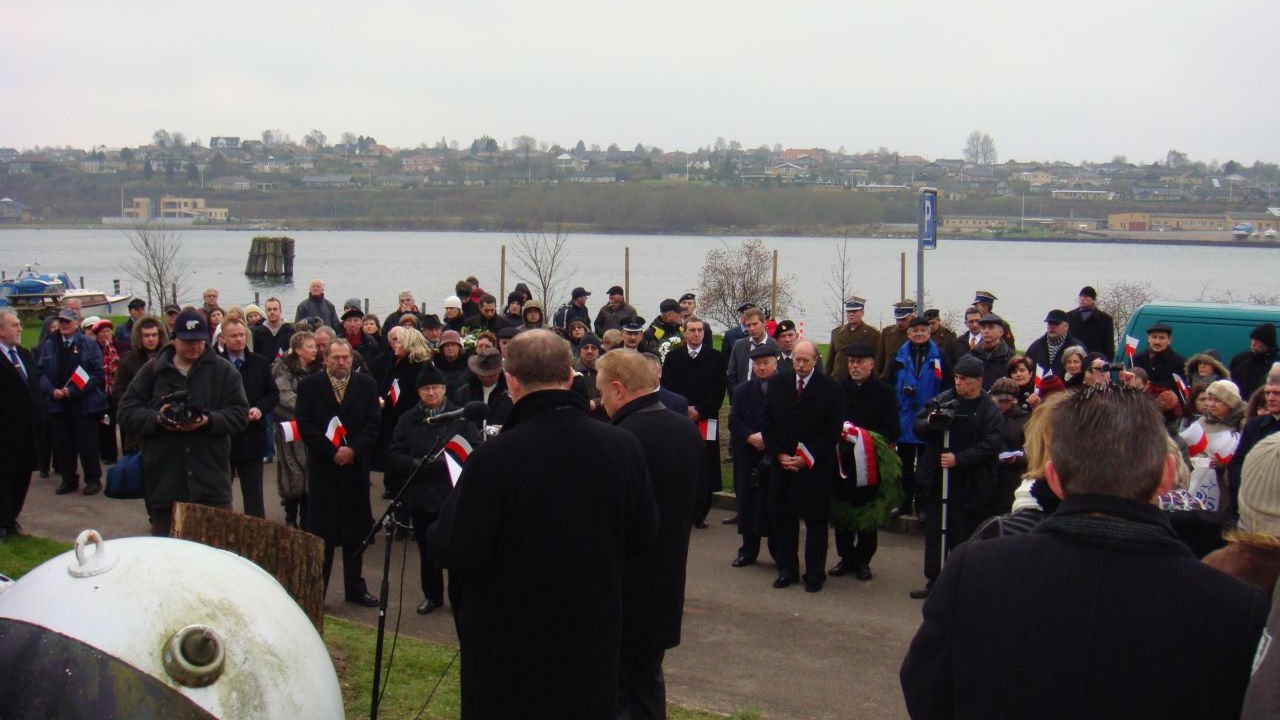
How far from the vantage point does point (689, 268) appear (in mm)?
75688

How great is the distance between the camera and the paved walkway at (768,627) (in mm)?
7094

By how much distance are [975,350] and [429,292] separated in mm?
Answer: 48020

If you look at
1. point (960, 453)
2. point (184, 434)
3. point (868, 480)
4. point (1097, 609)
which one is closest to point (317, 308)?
point (184, 434)

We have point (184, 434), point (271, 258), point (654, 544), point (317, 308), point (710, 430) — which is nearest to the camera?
point (654, 544)

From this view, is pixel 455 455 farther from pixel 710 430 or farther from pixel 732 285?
pixel 732 285

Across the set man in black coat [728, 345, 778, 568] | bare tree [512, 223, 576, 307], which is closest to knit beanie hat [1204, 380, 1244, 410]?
man in black coat [728, 345, 778, 568]

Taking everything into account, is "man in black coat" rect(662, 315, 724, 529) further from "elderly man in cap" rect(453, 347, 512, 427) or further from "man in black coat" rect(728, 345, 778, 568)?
"elderly man in cap" rect(453, 347, 512, 427)

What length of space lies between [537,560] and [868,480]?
5.85 m

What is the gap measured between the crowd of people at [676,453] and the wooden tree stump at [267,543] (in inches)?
35.7

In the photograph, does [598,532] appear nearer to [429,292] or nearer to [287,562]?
[287,562]

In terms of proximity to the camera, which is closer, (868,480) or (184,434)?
(184,434)

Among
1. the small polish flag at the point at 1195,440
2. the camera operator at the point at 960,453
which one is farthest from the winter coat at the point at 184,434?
the small polish flag at the point at 1195,440

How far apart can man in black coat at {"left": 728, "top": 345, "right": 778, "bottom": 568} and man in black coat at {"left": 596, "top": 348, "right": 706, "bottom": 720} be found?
13.3 feet

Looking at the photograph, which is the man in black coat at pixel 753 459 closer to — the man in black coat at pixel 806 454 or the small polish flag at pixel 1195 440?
the man in black coat at pixel 806 454
